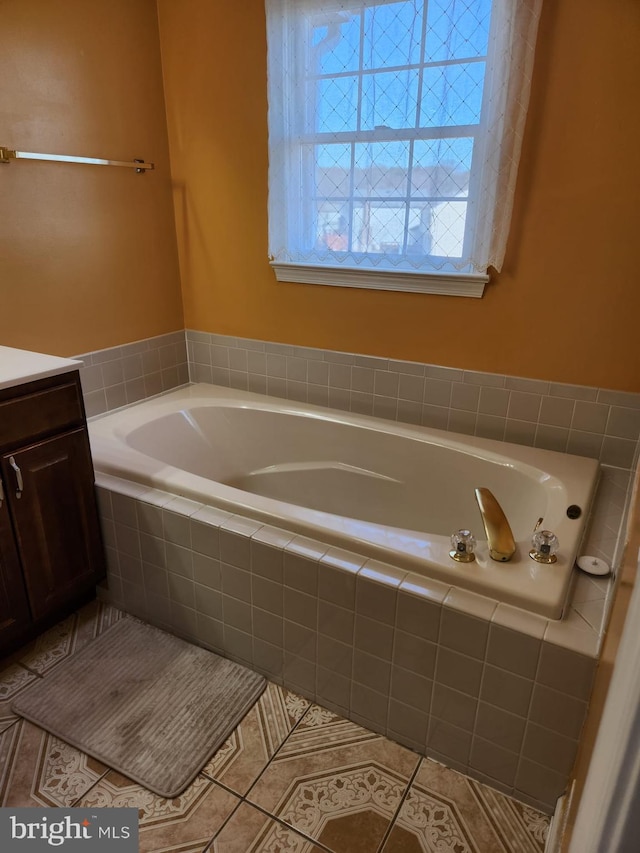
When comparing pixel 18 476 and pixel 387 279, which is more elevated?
pixel 387 279

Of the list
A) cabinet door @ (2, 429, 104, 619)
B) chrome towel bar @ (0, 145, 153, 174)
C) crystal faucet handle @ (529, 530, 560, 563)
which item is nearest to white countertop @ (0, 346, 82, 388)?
cabinet door @ (2, 429, 104, 619)

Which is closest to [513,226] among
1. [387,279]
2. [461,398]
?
[387,279]

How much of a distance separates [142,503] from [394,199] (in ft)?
4.57

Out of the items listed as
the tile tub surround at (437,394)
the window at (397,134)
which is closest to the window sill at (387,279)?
the window at (397,134)

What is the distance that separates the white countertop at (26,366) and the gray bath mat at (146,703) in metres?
0.91

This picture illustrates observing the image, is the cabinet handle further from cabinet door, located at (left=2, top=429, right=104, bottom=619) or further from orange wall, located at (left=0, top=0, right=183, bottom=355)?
orange wall, located at (left=0, top=0, right=183, bottom=355)

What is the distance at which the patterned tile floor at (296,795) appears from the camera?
1318 millimetres

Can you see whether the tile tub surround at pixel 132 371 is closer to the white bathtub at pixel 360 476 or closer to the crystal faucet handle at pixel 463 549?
the white bathtub at pixel 360 476

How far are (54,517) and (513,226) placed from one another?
1.81 m

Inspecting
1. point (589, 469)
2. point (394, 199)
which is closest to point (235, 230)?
point (394, 199)

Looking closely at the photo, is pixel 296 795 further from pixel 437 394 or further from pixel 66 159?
pixel 66 159

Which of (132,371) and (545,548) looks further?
(132,371)

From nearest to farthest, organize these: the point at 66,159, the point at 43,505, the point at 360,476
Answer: the point at 43,505 → the point at 66,159 → the point at 360,476

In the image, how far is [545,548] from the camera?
1451 millimetres
